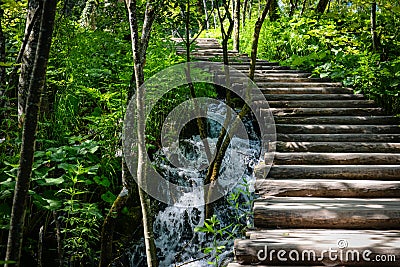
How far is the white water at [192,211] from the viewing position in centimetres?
432

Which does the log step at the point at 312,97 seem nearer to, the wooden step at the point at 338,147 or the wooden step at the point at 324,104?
the wooden step at the point at 324,104

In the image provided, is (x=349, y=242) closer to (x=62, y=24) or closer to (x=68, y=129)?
(x=68, y=129)

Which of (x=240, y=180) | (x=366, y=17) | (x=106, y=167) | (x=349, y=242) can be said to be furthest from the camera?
(x=366, y=17)

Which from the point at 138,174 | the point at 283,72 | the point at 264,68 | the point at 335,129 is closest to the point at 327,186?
the point at 335,129

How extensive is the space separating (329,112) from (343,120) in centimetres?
34

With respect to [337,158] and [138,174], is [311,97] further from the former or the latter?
[138,174]

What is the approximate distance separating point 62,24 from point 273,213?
4.28 metres

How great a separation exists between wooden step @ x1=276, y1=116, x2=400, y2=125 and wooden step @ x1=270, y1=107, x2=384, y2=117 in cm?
19

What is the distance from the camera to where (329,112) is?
5.75 metres

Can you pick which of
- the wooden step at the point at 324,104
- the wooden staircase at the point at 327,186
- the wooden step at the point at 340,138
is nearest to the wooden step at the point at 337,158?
the wooden staircase at the point at 327,186

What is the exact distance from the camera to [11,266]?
7.20 ft

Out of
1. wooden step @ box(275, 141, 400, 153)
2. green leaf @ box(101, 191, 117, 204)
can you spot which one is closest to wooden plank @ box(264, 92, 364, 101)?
wooden step @ box(275, 141, 400, 153)

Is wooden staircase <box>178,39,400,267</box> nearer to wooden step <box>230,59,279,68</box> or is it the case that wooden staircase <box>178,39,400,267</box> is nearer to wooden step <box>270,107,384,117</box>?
wooden step <box>270,107,384,117</box>

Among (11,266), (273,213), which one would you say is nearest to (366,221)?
(273,213)
